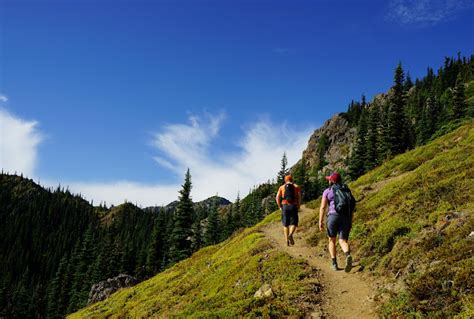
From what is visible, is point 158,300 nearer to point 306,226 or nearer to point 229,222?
point 306,226

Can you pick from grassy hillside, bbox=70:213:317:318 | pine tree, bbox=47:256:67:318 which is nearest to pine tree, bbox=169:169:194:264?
grassy hillside, bbox=70:213:317:318

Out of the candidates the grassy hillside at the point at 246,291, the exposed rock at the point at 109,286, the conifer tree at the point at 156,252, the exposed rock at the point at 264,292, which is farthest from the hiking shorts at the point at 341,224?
the conifer tree at the point at 156,252

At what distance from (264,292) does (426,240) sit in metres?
5.43

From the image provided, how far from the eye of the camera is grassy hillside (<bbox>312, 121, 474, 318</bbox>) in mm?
Answer: 8109

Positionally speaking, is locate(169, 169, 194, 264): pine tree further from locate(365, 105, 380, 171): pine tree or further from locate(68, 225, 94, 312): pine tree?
locate(365, 105, 380, 171): pine tree

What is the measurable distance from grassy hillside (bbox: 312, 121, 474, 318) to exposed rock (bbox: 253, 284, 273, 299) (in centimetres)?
347

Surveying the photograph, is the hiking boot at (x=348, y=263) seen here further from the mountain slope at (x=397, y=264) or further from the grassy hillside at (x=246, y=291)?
the grassy hillside at (x=246, y=291)

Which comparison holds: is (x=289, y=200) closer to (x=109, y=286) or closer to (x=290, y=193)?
(x=290, y=193)

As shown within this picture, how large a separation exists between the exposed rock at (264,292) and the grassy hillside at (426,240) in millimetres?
3467

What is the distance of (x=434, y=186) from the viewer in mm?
17094

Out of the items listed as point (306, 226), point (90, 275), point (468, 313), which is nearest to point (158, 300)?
point (306, 226)

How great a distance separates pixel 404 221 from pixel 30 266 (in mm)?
207119

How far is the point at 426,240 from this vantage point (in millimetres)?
11414

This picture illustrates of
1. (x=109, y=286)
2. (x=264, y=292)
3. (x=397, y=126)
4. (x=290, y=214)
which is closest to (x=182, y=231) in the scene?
(x=109, y=286)
